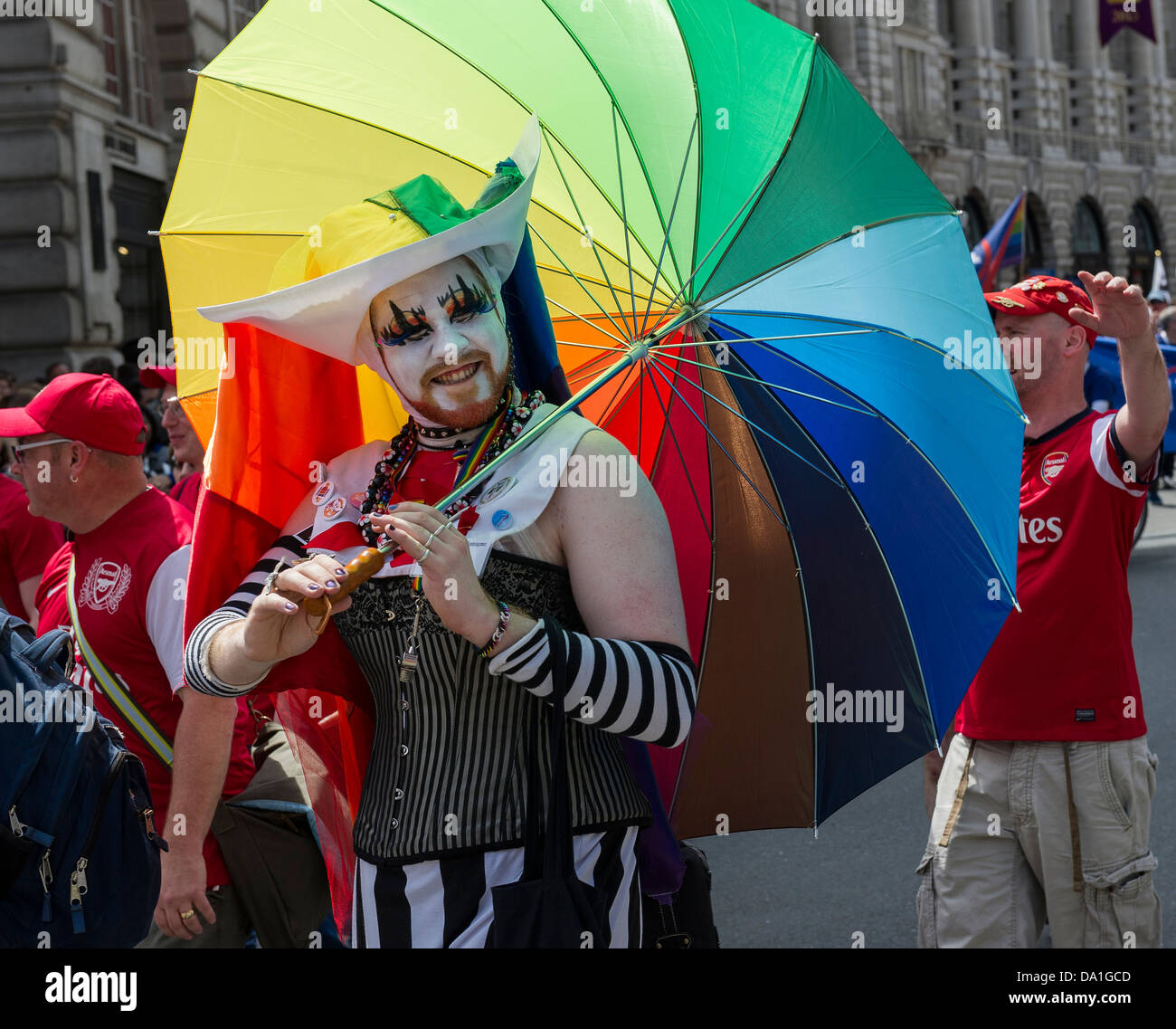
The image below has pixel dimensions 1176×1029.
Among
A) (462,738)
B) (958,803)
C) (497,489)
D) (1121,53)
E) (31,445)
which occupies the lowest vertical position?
(958,803)

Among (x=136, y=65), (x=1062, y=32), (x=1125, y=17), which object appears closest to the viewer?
(x=136, y=65)

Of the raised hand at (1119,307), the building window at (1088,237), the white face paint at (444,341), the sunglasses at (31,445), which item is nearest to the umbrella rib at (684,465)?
the white face paint at (444,341)

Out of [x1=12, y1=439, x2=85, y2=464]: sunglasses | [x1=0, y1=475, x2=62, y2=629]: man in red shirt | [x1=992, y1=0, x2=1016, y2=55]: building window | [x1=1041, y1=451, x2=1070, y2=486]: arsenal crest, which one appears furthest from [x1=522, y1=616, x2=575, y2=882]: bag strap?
[x1=992, y1=0, x2=1016, y2=55]: building window

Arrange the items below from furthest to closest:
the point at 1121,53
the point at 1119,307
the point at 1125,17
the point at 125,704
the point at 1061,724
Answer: the point at 1121,53 → the point at 1125,17 → the point at 1061,724 → the point at 125,704 → the point at 1119,307

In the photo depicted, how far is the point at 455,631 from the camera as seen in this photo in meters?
2.04

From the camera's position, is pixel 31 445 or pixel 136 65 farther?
pixel 136 65

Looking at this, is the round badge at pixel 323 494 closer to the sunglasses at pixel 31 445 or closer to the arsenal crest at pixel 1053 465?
the sunglasses at pixel 31 445

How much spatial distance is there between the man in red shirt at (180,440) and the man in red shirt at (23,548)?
485mm

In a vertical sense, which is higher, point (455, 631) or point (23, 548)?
point (23, 548)

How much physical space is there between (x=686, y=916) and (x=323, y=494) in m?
1.04

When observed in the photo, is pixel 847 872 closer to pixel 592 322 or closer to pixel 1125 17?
pixel 592 322

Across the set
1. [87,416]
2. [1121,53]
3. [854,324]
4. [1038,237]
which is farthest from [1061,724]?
[1121,53]

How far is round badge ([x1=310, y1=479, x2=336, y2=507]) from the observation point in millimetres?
2434
